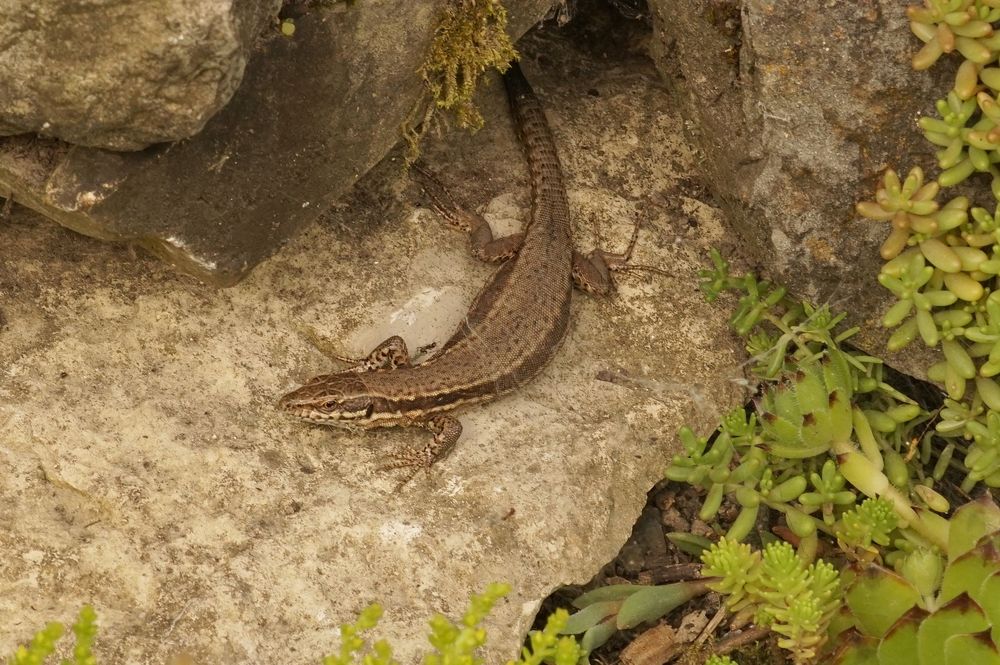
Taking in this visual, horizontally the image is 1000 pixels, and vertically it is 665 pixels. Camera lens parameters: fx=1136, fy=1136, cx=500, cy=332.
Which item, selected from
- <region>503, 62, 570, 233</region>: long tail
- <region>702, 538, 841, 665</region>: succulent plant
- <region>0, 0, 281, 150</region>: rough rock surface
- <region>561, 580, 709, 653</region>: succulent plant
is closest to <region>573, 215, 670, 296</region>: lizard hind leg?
<region>503, 62, 570, 233</region>: long tail

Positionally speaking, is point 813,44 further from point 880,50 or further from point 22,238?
point 22,238

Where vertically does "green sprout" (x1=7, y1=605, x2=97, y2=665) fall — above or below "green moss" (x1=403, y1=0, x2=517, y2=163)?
below

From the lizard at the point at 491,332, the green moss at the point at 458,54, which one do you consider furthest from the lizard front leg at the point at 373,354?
the green moss at the point at 458,54

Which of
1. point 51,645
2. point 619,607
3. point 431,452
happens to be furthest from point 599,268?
point 51,645

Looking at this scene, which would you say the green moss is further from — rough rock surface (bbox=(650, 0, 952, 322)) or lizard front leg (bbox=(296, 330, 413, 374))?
lizard front leg (bbox=(296, 330, 413, 374))

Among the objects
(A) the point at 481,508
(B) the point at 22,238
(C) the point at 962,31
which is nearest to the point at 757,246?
(C) the point at 962,31

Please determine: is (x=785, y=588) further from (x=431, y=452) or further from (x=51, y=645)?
(x=51, y=645)

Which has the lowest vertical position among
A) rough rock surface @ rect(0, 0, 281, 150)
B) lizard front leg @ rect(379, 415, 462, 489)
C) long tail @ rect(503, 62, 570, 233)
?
lizard front leg @ rect(379, 415, 462, 489)
